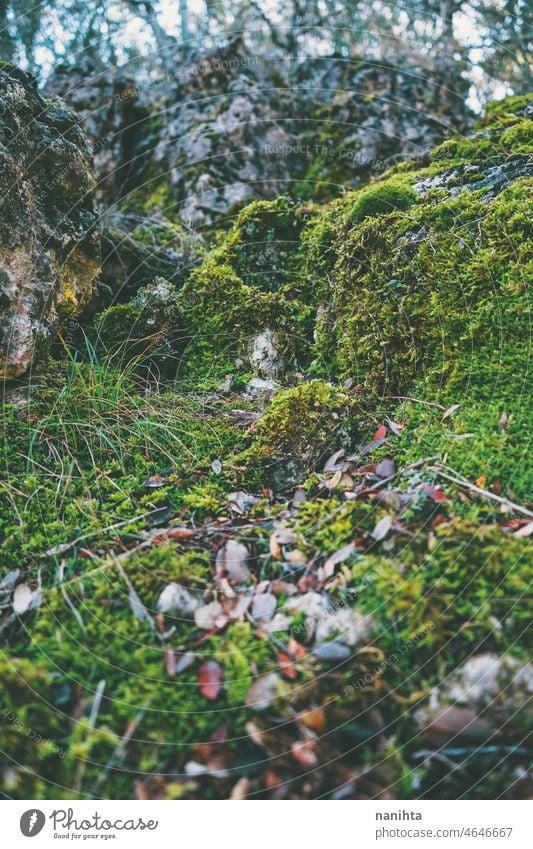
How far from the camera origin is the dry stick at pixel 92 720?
1.68m

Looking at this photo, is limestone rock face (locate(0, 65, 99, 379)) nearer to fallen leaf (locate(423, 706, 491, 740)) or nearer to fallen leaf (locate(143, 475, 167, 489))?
fallen leaf (locate(143, 475, 167, 489))

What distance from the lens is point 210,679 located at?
1.83 m

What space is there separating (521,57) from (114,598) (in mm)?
8676

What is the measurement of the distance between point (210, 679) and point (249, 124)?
5.84 metres

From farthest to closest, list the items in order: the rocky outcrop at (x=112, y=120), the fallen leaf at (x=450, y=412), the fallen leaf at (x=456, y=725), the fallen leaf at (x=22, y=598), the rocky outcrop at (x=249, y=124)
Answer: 1. the rocky outcrop at (x=112, y=120)
2. the rocky outcrop at (x=249, y=124)
3. the fallen leaf at (x=450, y=412)
4. the fallen leaf at (x=22, y=598)
5. the fallen leaf at (x=456, y=725)

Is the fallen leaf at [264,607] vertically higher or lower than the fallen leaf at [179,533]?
lower

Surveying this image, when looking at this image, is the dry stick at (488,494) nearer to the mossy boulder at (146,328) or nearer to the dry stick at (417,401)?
the dry stick at (417,401)

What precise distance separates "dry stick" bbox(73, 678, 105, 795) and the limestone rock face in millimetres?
2134

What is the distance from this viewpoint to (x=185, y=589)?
6.93 ft

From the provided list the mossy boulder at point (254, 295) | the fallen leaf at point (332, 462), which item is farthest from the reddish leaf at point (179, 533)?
the mossy boulder at point (254, 295)

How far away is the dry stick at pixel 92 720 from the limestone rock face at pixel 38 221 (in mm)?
2134

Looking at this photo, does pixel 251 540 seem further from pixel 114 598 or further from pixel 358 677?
pixel 358 677

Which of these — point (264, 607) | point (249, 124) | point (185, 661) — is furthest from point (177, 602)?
point (249, 124)

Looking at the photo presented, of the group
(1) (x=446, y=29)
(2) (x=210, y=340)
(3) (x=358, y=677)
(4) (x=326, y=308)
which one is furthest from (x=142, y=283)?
(1) (x=446, y=29)
